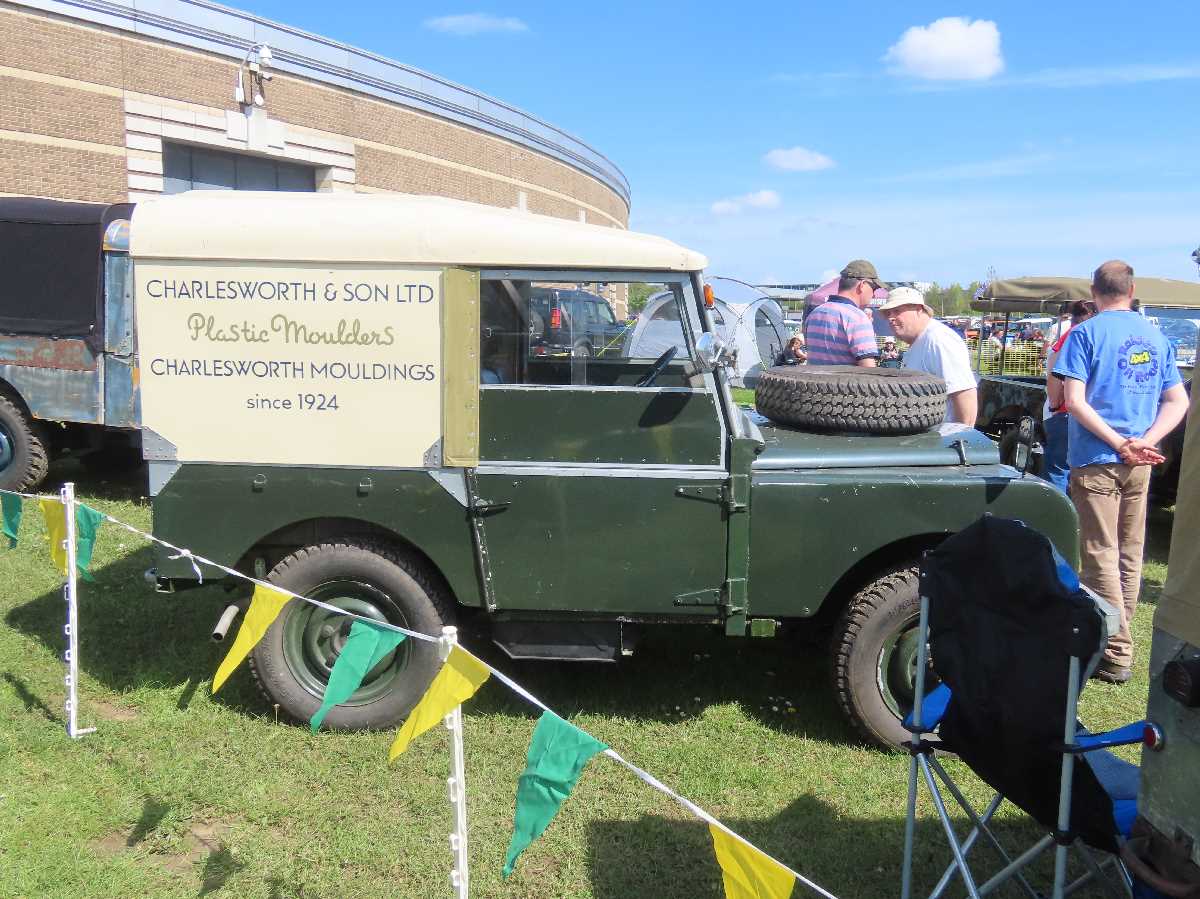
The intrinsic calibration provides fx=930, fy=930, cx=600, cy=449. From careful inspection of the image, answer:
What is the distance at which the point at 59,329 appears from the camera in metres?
7.78

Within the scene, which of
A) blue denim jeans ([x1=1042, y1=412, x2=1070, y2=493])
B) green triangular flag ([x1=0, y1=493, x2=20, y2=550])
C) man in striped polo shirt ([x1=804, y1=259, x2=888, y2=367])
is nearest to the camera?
green triangular flag ([x1=0, y1=493, x2=20, y2=550])

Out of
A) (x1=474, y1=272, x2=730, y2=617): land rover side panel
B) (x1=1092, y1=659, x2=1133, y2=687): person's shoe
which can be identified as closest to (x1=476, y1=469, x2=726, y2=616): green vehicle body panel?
(x1=474, y1=272, x2=730, y2=617): land rover side panel

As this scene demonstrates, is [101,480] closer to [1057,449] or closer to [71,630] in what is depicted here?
[71,630]

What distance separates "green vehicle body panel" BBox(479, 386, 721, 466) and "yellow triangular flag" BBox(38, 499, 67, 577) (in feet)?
7.09

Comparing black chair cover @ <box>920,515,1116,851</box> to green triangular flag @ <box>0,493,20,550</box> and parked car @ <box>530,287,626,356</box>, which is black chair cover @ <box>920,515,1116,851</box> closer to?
parked car @ <box>530,287,626,356</box>

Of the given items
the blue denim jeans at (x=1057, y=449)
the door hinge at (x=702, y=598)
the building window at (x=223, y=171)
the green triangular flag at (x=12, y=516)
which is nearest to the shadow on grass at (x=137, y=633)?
→ the green triangular flag at (x=12, y=516)

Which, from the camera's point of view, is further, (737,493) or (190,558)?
(190,558)

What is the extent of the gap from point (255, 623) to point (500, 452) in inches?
44.8

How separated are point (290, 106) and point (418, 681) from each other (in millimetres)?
23940

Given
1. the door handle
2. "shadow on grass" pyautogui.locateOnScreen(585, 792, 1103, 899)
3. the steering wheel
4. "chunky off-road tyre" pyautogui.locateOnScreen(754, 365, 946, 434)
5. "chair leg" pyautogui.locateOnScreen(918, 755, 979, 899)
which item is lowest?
"shadow on grass" pyautogui.locateOnScreen(585, 792, 1103, 899)

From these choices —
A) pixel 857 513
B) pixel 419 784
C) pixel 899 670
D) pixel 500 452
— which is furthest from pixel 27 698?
pixel 899 670

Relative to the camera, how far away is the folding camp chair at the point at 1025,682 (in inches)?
88.4

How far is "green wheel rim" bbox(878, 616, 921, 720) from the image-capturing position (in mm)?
3939

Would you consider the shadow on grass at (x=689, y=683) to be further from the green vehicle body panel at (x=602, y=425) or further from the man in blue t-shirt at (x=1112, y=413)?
the man in blue t-shirt at (x=1112, y=413)
